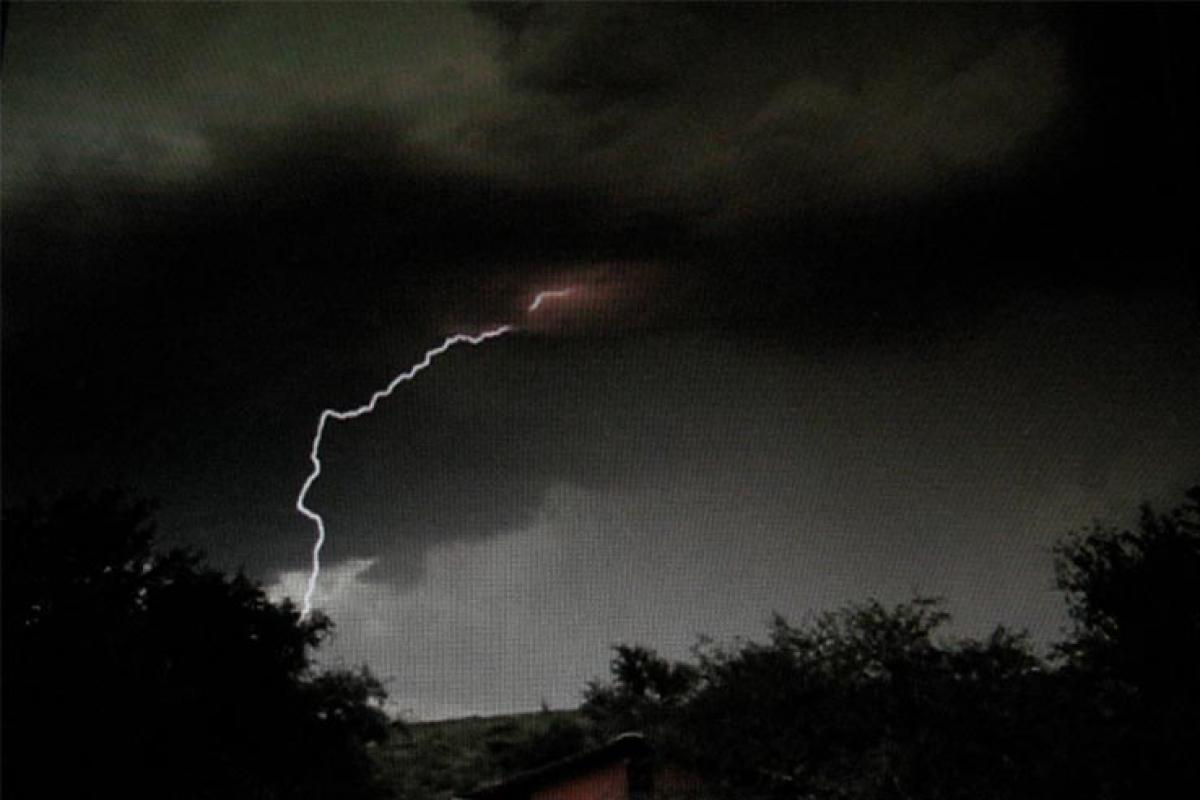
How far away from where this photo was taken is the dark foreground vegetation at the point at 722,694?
9664mm

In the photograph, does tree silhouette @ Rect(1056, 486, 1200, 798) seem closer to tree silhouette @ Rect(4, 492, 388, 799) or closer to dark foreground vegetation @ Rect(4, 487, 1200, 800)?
dark foreground vegetation @ Rect(4, 487, 1200, 800)

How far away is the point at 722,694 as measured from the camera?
16391 millimetres

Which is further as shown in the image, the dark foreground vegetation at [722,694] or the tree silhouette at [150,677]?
the dark foreground vegetation at [722,694]

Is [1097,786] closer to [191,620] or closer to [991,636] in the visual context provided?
[991,636]

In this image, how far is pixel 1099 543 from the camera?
45.8 ft

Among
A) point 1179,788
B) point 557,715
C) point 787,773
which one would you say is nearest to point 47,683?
point 787,773

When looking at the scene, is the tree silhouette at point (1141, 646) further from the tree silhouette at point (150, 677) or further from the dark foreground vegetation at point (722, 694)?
the tree silhouette at point (150, 677)

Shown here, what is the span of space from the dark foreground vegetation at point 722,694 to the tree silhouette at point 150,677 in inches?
1.2

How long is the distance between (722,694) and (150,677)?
9.72 m

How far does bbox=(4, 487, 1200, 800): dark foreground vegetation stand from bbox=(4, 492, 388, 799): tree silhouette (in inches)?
1.2

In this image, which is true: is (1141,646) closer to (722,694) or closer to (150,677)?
(722,694)

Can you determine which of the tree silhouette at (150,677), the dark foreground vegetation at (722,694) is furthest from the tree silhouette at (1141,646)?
the tree silhouette at (150,677)

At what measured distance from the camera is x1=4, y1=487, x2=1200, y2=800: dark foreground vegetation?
380 inches

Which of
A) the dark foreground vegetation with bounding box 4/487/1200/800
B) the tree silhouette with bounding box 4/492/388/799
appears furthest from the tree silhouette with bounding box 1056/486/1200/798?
the tree silhouette with bounding box 4/492/388/799
